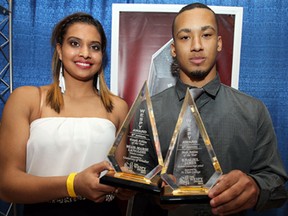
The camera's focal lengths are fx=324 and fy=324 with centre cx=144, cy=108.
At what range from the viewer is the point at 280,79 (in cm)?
177

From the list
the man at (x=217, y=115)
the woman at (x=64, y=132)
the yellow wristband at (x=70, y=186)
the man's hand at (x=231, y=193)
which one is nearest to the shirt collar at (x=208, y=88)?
the man at (x=217, y=115)

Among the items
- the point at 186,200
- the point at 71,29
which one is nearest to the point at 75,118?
the point at 71,29

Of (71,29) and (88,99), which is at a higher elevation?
(71,29)

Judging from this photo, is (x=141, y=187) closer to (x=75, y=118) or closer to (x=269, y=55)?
(x=75, y=118)

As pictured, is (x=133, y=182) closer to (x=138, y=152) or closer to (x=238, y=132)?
(x=138, y=152)

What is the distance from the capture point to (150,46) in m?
1.79

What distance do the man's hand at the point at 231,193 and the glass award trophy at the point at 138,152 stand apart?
17 cm

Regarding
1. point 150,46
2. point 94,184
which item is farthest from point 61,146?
point 150,46

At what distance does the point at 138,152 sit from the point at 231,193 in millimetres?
295

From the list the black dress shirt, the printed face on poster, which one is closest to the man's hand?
the black dress shirt

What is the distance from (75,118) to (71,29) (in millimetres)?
400

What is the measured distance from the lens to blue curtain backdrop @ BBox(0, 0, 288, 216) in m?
1.76

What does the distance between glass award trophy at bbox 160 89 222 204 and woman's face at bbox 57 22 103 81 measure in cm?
59

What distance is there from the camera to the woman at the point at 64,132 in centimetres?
113
